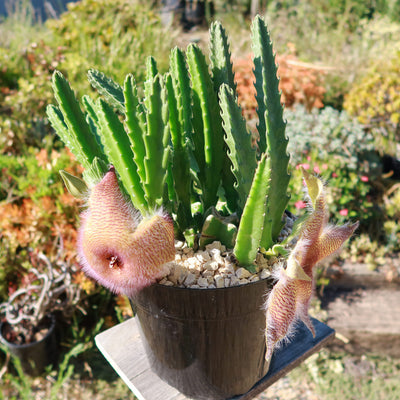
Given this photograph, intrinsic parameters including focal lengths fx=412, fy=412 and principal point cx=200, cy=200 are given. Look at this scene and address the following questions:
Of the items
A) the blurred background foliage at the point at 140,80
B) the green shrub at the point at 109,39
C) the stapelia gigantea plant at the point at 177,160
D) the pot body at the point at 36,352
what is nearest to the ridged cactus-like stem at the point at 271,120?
the stapelia gigantea plant at the point at 177,160

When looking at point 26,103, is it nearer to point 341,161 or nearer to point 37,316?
point 37,316

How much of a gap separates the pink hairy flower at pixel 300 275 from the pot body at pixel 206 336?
2.3 inches

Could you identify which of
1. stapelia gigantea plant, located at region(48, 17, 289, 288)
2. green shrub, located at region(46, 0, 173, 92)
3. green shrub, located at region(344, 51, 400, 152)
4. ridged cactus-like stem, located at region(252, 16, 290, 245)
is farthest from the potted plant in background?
green shrub, located at region(344, 51, 400, 152)

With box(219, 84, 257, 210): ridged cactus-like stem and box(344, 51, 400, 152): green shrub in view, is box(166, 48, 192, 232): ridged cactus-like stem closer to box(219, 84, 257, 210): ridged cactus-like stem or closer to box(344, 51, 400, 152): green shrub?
box(219, 84, 257, 210): ridged cactus-like stem

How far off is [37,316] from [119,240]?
1287mm

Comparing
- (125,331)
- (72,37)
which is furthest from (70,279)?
(72,37)

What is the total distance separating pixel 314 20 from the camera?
4.77 m

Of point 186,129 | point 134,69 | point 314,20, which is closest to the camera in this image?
point 186,129

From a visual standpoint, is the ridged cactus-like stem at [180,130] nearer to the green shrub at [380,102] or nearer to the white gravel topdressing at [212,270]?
the white gravel topdressing at [212,270]

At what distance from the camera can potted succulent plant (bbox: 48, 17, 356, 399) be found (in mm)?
536

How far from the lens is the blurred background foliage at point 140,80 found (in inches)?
70.6

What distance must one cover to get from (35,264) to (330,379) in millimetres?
1315

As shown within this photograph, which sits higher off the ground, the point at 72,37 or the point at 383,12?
the point at 72,37

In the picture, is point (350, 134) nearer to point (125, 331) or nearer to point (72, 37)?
point (125, 331)
